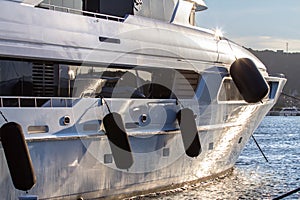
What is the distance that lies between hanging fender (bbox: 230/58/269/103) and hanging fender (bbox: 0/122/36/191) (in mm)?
5672

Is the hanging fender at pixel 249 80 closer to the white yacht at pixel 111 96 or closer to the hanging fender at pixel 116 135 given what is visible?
the white yacht at pixel 111 96

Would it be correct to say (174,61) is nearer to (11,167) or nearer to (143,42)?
(143,42)

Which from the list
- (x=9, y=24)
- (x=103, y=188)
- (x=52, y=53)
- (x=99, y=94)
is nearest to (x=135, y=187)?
(x=103, y=188)

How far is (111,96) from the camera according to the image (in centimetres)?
1188

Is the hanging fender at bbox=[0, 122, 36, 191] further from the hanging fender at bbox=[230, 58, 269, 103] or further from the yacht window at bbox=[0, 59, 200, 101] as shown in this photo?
the hanging fender at bbox=[230, 58, 269, 103]

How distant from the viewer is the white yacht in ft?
33.3

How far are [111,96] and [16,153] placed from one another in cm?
287

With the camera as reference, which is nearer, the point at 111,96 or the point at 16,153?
the point at 16,153

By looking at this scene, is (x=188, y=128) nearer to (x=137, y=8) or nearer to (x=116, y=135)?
(x=116, y=135)

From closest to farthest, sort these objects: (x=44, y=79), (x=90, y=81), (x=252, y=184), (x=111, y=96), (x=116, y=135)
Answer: (x=44, y=79) → (x=116, y=135) → (x=90, y=81) → (x=111, y=96) → (x=252, y=184)

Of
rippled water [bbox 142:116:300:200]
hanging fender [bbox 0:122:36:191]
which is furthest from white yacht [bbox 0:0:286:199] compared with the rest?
rippled water [bbox 142:116:300:200]

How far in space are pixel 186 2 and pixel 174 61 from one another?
Answer: 2.47 m

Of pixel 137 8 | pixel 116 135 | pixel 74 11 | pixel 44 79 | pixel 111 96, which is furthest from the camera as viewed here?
pixel 137 8

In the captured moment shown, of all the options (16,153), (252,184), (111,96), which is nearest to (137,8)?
(111,96)
